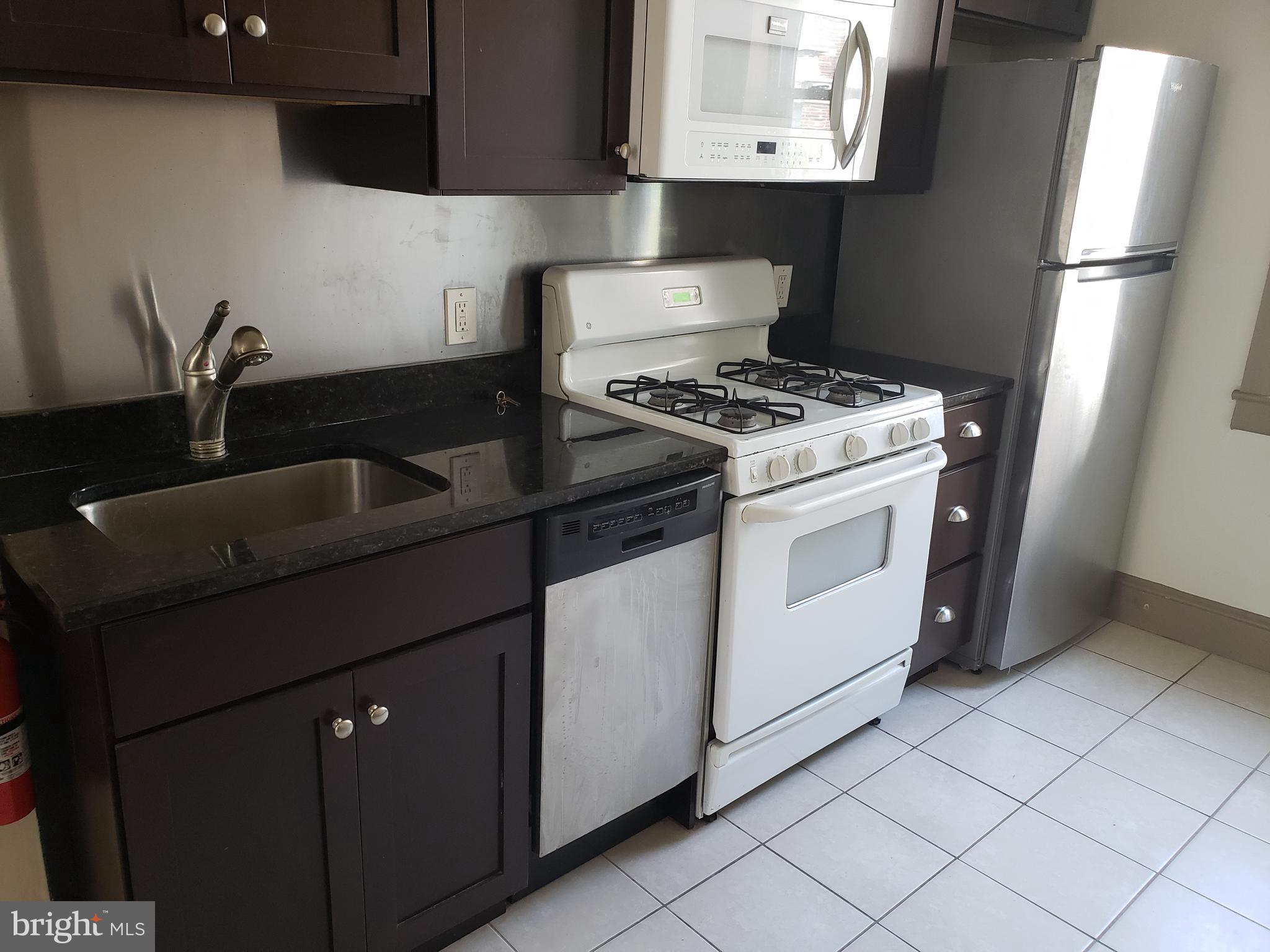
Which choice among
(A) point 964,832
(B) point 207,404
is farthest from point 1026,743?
(B) point 207,404

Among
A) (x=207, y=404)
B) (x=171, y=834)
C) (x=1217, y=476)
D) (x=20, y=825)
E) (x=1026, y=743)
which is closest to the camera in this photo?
(x=171, y=834)

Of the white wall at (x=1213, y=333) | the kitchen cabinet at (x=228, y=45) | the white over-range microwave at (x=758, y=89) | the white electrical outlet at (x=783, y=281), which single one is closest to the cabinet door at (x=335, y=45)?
the kitchen cabinet at (x=228, y=45)

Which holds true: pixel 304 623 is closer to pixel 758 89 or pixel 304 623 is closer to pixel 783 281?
pixel 758 89

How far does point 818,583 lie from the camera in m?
2.17

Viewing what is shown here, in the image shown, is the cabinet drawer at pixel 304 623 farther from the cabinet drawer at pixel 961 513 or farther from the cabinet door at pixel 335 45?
the cabinet drawer at pixel 961 513

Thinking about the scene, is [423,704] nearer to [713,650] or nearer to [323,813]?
[323,813]

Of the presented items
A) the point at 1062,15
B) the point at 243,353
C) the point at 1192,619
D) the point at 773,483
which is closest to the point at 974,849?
the point at 773,483

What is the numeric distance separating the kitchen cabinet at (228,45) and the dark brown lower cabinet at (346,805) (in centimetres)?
88

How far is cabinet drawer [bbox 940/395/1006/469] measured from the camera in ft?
8.09

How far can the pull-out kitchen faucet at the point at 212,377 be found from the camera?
1.61m

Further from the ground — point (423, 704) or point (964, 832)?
point (423, 704)

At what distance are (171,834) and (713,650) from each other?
1070mm

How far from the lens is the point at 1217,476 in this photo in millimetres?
2973

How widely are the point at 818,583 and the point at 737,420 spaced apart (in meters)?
0.46
